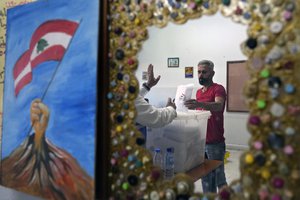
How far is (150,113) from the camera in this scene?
95 cm

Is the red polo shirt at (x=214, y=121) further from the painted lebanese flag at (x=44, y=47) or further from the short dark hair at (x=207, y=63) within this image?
the painted lebanese flag at (x=44, y=47)

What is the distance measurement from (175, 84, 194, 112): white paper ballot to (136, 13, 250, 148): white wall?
2cm

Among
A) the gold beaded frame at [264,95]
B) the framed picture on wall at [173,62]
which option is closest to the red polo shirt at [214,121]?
the framed picture on wall at [173,62]

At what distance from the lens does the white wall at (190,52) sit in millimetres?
855

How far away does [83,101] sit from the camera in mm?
793

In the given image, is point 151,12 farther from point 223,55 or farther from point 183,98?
point 183,98

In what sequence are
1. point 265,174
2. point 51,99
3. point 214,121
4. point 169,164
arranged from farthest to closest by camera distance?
point 214,121 < point 169,164 < point 51,99 < point 265,174

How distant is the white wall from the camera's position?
0.86 m

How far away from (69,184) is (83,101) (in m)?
0.26

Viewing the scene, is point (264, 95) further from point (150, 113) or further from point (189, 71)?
point (189, 71)

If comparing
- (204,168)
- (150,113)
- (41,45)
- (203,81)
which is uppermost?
(41,45)

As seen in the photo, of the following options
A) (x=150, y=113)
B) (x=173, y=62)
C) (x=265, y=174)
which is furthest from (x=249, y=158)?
(x=173, y=62)

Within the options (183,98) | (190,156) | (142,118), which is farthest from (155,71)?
(190,156)

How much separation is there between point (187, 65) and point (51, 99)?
57cm
